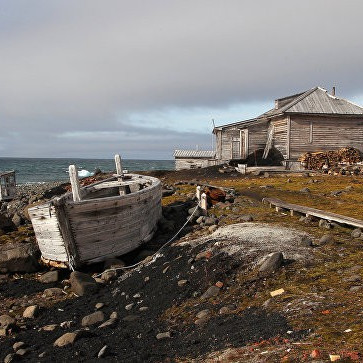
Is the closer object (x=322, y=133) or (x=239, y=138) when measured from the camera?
(x=322, y=133)

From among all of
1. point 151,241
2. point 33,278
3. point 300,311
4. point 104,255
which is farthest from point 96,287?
point 300,311

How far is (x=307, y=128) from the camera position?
28.1 m

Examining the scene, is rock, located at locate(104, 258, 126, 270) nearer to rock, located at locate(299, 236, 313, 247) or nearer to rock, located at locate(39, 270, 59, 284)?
rock, located at locate(39, 270, 59, 284)

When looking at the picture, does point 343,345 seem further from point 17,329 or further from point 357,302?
point 17,329

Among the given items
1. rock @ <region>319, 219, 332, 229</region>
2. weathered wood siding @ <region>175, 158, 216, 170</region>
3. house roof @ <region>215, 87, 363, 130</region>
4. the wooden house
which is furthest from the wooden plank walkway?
weathered wood siding @ <region>175, 158, 216, 170</region>

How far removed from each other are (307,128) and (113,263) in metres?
22.7

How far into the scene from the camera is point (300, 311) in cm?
468

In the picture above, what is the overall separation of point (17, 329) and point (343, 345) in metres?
5.14

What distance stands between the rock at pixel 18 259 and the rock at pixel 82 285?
74.6 inches

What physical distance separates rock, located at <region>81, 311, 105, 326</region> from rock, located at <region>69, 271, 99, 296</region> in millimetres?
1471

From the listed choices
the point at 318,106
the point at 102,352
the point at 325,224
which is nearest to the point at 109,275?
the point at 102,352

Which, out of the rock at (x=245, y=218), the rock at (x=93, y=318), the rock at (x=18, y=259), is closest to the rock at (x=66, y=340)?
the rock at (x=93, y=318)

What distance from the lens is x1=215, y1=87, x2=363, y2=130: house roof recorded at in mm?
27891

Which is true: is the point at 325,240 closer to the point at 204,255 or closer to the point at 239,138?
the point at 204,255
